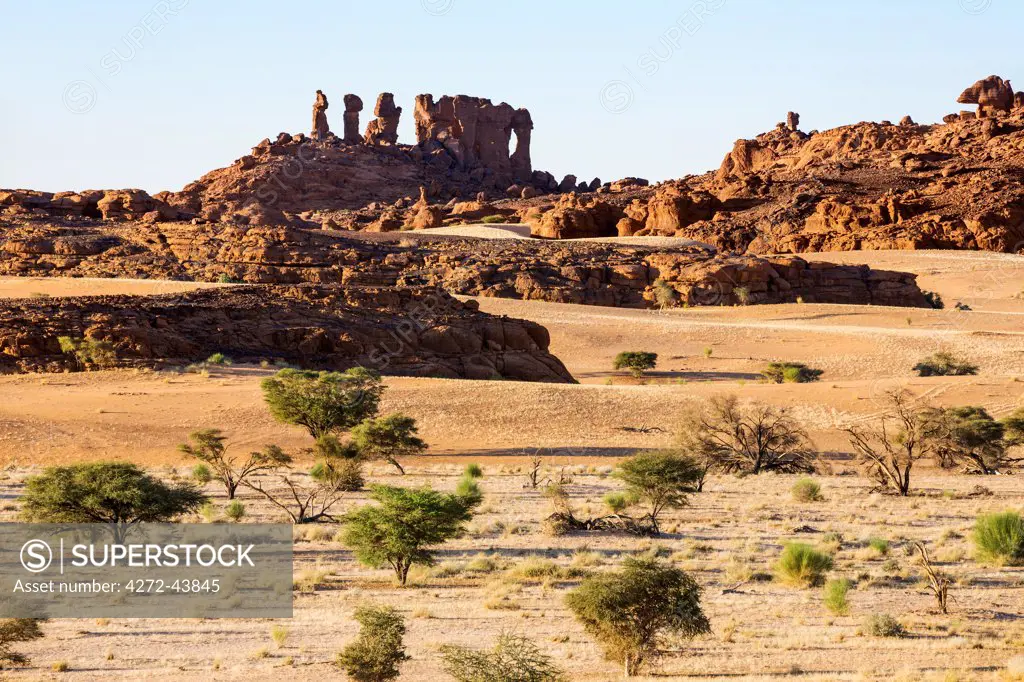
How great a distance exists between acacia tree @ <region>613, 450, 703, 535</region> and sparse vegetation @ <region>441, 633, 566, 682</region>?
9.69m

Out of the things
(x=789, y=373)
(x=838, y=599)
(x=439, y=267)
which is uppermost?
(x=439, y=267)

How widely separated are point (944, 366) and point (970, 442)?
16.2 m

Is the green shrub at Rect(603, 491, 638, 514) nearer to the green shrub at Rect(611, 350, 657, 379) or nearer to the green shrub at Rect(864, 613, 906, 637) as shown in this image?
the green shrub at Rect(864, 613, 906, 637)

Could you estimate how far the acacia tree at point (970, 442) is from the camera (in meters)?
26.7

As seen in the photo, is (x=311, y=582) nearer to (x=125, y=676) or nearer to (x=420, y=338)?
(x=125, y=676)

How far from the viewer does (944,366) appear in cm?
4244

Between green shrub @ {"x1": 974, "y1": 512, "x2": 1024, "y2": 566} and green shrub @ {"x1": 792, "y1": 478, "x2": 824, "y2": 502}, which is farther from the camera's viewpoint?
green shrub @ {"x1": 792, "y1": 478, "x2": 824, "y2": 502}

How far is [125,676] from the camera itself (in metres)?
10.9

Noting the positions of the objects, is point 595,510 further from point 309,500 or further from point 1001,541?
point 1001,541

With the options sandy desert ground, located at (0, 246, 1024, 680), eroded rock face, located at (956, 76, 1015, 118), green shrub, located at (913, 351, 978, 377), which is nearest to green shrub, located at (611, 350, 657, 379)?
sandy desert ground, located at (0, 246, 1024, 680)

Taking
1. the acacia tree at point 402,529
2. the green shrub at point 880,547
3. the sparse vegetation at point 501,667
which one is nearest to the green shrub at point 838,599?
the green shrub at point 880,547

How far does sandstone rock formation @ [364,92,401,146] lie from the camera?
14725 cm

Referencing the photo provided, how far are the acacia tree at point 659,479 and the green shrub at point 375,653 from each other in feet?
31.2

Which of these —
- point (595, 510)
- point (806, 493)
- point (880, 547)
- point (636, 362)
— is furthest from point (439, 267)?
point (880, 547)
